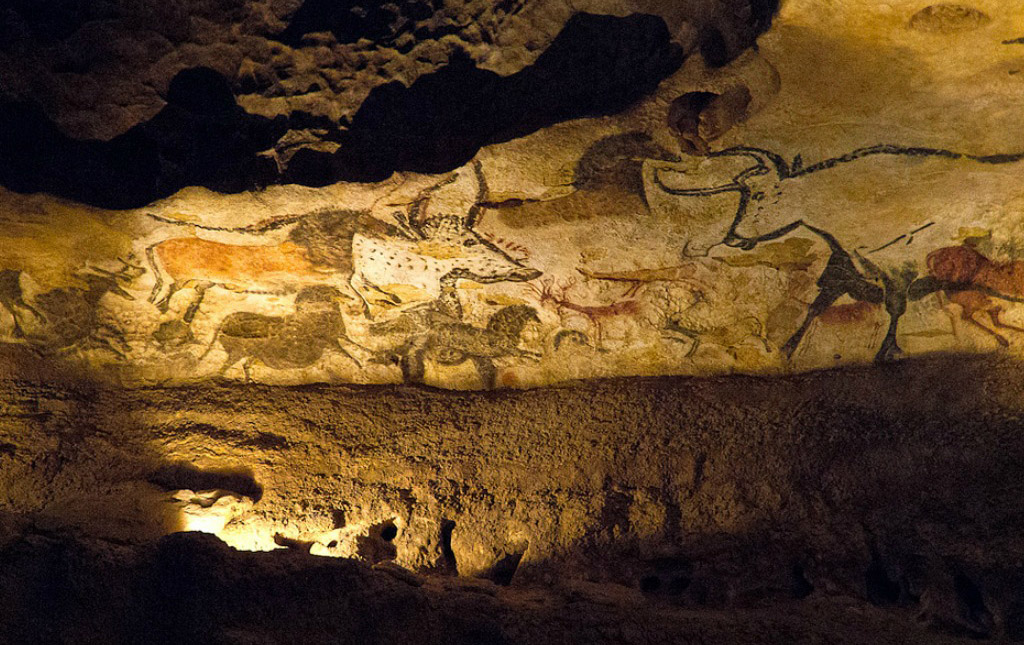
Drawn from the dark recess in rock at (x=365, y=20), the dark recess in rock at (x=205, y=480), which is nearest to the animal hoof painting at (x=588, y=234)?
the dark recess in rock at (x=365, y=20)

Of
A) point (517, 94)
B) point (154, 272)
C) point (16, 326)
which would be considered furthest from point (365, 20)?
point (16, 326)

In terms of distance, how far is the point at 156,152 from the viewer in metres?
3.00

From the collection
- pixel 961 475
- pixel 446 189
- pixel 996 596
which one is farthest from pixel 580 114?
pixel 996 596

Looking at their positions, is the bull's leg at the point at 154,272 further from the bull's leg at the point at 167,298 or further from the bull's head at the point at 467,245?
the bull's head at the point at 467,245

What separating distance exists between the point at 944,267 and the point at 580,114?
205cm

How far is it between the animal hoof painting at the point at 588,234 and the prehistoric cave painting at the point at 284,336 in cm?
1

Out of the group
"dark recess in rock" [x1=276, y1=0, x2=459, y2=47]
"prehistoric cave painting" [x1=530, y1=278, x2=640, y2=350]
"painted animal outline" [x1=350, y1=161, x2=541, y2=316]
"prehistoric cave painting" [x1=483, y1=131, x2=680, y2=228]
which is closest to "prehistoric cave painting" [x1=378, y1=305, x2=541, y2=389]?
"prehistoric cave painting" [x1=530, y1=278, x2=640, y2=350]

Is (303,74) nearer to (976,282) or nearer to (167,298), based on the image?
(167,298)

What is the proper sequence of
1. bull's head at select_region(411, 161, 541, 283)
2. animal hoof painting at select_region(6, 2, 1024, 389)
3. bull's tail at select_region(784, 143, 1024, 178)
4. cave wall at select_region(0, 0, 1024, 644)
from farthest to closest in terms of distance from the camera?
bull's head at select_region(411, 161, 541, 283) < bull's tail at select_region(784, 143, 1024, 178) < animal hoof painting at select_region(6, 2, 1024, 389) < cave wall at select_region(0, 0, 1024, 644)

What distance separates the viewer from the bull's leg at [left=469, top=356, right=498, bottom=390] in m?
3.90

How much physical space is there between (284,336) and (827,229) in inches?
118

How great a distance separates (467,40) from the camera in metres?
2.78

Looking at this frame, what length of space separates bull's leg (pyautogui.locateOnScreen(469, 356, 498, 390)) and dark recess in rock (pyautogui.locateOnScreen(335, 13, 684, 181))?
130 centimetres

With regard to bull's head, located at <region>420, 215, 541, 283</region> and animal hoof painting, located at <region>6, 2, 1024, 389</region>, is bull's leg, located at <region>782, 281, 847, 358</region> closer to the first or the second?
animal hoof painting, located at <region>6, 2, 1024, 389</region>
